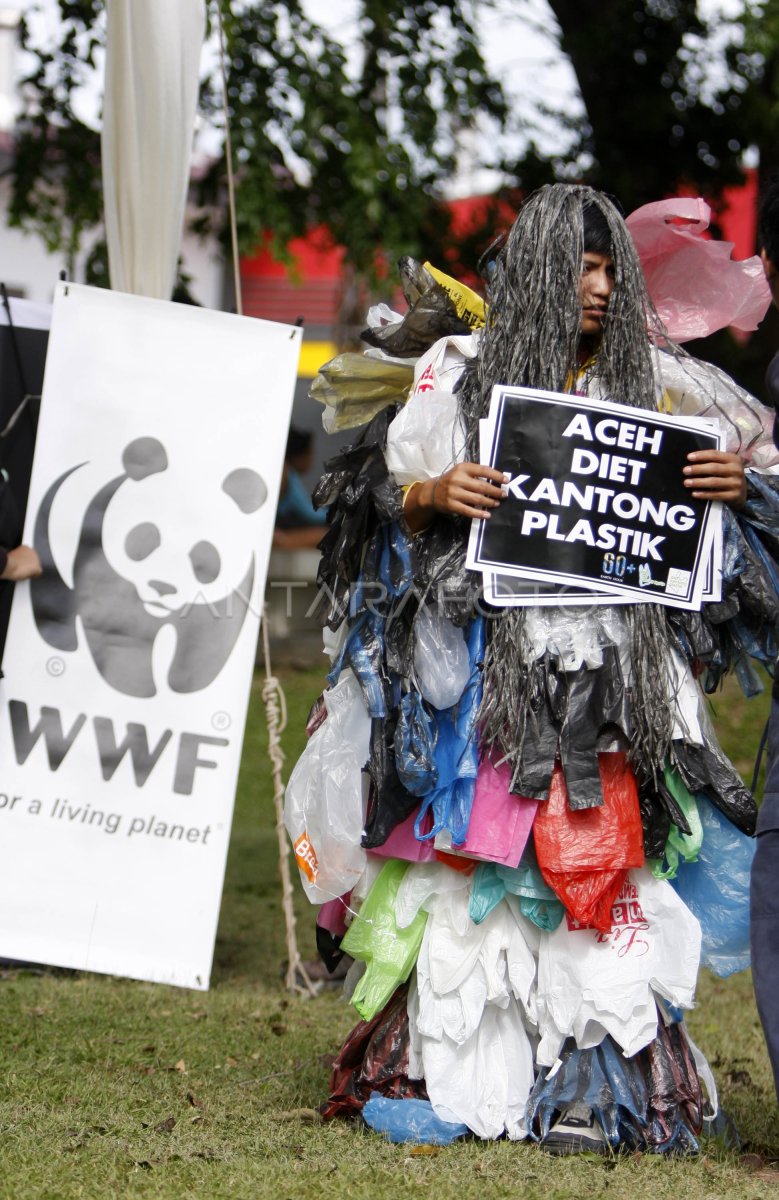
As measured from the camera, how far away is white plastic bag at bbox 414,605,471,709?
2859mm

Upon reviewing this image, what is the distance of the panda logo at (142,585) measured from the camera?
4.33 meters

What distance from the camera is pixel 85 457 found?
4.34m

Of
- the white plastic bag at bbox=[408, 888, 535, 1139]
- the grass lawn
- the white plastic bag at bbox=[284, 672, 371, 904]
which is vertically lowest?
the grass lawn

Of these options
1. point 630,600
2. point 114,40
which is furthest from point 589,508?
point 114,40

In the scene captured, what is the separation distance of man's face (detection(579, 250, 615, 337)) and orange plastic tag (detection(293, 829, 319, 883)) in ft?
3.97

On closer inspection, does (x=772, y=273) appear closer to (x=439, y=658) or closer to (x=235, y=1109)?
(x=439, y=658)

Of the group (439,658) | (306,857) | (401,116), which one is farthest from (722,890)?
(401,116)

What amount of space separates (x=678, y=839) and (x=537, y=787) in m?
0.34

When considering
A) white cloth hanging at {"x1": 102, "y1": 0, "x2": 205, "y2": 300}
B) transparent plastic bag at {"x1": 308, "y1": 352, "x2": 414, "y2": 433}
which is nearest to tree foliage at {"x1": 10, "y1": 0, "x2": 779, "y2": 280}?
white cloth hanging at {"x1": 102, "y1": 0, "x2": 205, "y2": 300}

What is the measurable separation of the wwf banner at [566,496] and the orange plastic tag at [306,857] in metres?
0.68

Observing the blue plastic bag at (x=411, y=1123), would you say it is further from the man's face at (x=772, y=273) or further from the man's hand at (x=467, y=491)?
the man's face at (x=772, y=273)

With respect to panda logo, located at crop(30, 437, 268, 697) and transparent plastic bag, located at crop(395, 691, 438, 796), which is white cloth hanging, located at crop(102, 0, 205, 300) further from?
transparent plastic bag, located at crop(395, 691, 438, 796)

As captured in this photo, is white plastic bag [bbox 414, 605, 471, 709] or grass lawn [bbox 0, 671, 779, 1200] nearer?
grass lawn [bbox 0, 671, 779, 1200]

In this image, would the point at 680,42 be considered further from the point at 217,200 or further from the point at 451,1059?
the point at 451,1059
